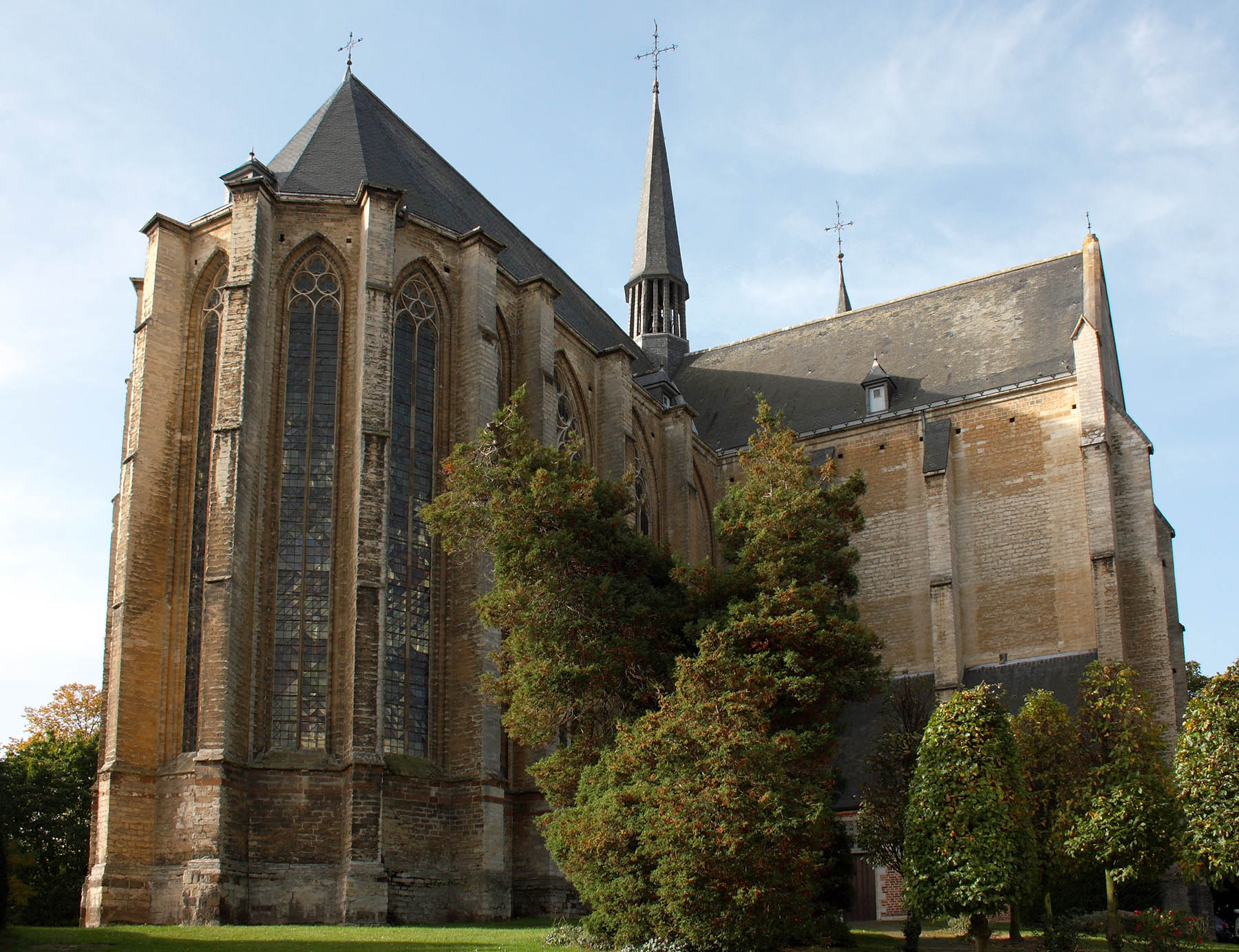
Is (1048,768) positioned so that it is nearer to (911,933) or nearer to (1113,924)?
(1113,924)

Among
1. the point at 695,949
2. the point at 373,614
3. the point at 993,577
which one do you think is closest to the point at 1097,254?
the point at 993,577

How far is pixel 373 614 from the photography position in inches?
804

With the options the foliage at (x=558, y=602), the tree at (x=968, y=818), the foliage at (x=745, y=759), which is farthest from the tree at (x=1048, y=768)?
the foliage at (x=558, y=602)

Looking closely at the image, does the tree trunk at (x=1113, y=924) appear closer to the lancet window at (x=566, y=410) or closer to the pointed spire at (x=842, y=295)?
the lancet window at (x=566, y=410)

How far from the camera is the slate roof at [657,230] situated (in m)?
43.4

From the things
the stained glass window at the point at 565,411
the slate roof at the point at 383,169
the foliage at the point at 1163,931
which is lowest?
the foliage at the point at 1163,931

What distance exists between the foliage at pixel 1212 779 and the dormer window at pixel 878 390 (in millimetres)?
18027

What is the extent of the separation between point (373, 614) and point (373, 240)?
6.69m

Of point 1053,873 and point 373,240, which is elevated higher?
point 373,240

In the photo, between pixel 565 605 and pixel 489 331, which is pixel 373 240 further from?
pixel 565 605

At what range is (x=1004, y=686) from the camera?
27578 mm

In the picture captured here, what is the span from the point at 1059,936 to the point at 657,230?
3021cm

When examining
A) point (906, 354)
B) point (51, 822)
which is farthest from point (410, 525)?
point (906, 354)

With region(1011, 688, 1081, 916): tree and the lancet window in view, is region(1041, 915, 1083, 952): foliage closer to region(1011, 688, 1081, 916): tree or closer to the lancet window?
region(1011, 688, 1081, 916): tree
